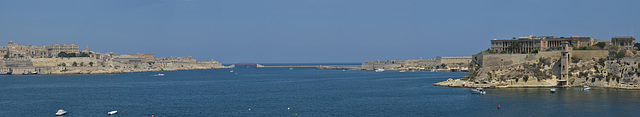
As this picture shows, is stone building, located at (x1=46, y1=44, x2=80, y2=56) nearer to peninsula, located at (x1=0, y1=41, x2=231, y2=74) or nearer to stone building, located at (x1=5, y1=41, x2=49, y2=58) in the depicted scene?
peninsula, located at (x1=0, y1=41, x2=231, y2=74)

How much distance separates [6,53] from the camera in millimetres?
146125

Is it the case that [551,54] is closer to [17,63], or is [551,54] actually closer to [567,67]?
[567,67]

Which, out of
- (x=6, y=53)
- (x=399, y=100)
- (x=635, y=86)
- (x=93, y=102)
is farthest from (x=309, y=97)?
(x=6, y=53)

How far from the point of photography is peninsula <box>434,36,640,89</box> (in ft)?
182

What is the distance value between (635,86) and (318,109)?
94.0ft

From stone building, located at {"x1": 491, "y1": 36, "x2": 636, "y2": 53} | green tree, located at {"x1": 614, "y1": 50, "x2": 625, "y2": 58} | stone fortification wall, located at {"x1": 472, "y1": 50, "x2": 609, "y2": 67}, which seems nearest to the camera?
green tree, located at {"x1": 614, "y1": 50, "x2": 625, "y2": 58}

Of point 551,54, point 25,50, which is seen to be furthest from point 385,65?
point 551,54

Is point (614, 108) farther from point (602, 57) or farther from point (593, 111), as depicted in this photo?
point (602, 57)

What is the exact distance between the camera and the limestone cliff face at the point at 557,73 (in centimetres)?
5481

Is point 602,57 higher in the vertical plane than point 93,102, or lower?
higher

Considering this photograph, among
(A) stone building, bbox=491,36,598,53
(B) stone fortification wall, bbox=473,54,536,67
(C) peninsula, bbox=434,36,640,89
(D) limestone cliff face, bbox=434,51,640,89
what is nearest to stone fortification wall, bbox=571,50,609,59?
(C) peninsula, bbox=434,36,640,89

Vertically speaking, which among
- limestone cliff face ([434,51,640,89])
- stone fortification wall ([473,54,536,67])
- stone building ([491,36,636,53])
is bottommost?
limestone cliff face ([434,51,640,89])

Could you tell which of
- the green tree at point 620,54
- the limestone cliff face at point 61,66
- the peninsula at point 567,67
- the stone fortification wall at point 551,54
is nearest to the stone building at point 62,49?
the limestone cliff face at point 61,66

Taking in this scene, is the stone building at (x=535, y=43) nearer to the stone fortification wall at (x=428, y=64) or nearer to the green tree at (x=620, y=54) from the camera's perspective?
the green tree at (x=620, y=54)
